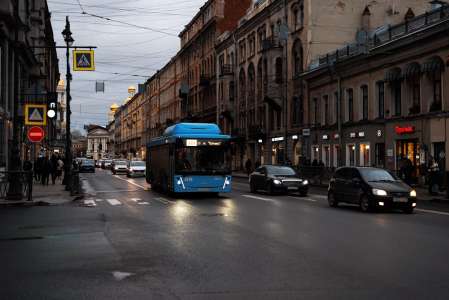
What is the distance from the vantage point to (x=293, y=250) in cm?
1117

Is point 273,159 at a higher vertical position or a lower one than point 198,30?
lower

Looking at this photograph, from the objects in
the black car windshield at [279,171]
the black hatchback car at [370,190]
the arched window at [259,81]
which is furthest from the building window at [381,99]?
the arched window at [259,81]

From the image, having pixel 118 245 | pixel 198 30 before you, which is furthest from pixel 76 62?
pixel 198 30

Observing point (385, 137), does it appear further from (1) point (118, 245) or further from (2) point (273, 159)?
(1) point (118, 245)

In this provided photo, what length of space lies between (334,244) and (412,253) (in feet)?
5.13

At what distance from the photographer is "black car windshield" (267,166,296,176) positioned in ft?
96.1

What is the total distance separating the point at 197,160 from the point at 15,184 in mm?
7134

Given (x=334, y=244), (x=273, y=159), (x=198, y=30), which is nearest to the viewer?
(x=334, y=244)

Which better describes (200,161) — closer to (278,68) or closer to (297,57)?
(297,57)

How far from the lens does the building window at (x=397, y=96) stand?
120 feet

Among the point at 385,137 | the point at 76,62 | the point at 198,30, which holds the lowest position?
the point at 385,137

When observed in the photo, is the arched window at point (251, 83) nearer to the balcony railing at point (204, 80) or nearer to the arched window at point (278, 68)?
the arched window at point (278, 68)

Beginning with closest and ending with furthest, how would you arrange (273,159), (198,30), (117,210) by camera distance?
→ (117,210)
(273,159)
(198,30)

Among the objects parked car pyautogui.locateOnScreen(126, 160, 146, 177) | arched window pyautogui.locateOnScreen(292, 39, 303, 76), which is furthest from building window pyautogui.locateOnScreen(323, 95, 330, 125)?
parked car pyautogui.locateOnScreen(126, 160, 146, 177)
